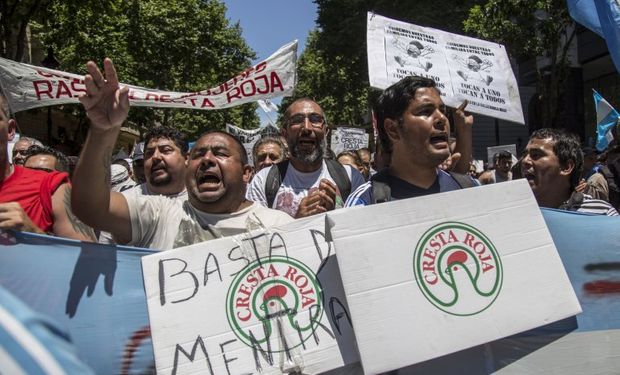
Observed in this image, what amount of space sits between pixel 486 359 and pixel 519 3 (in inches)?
538

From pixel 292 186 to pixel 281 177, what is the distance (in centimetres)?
10

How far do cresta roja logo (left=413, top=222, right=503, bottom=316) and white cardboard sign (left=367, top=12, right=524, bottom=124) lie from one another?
1929 mm

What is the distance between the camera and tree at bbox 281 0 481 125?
20938 mm

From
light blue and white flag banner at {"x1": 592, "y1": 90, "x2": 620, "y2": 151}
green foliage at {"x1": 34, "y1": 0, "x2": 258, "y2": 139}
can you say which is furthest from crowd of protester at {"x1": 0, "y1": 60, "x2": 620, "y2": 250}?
green foliage at {"x1": 34, "y1": 0, "x2": 258, "y2": 139}

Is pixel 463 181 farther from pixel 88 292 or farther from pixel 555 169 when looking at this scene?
pixel 88 292

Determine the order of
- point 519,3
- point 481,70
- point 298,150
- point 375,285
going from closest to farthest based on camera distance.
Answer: point 375,285
point 298,150
point 481,70
point 519,3

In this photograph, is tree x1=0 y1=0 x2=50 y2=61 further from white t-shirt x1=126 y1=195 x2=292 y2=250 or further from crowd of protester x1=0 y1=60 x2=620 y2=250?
white t-shirt x1=126 y1=195 x2=292 y2=250

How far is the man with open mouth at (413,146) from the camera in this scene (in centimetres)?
258

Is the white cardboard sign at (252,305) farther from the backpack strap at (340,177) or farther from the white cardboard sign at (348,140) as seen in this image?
the white cardboard sign at (348,140)

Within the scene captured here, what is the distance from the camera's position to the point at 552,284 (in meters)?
2.17

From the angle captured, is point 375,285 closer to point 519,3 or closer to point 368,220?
point 368,220

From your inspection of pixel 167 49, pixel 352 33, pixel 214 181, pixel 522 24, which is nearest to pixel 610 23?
pixel 214 181

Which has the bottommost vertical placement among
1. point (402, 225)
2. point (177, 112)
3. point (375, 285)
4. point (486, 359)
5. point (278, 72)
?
point (486, 359)

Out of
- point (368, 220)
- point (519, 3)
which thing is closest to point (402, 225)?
point (368, 220)
